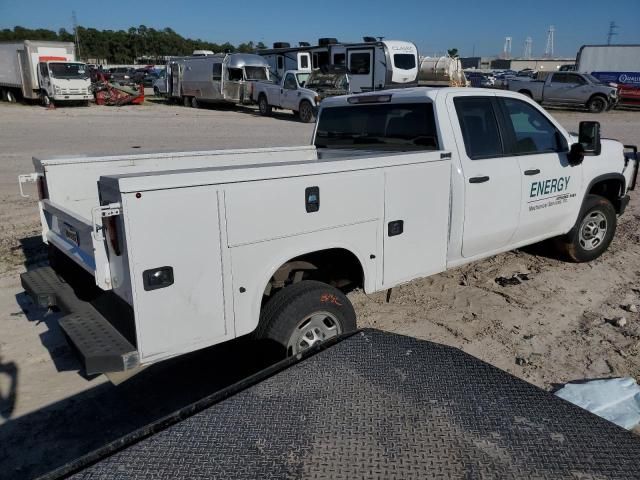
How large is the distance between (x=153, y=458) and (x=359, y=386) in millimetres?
669

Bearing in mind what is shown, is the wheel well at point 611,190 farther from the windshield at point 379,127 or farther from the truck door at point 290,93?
the truck door at point 290,93

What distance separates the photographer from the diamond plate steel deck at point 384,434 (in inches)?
55.9

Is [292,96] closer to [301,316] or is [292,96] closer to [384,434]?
[301,316]

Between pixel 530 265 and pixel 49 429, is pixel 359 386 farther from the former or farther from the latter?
pixel 530 265

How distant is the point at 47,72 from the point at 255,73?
34.7 ft

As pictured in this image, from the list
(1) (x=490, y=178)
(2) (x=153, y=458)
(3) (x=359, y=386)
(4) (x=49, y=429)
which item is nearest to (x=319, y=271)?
(1) (x=490, y=178)

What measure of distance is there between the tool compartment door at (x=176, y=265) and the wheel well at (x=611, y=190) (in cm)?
481

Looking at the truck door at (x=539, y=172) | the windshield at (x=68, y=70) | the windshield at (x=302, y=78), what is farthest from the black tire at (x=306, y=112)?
the truck door at (x=539, y=172)

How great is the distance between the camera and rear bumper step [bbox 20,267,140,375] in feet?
9.33

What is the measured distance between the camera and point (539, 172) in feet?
16.4

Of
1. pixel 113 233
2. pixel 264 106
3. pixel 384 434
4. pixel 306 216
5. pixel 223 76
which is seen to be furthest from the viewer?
pixel 223 76

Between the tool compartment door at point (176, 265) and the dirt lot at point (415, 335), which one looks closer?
the tool compartment door at point (176, 265)

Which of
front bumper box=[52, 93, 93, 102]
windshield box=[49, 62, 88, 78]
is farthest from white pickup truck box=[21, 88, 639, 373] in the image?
windshield box=[49, 62, 88, 78]

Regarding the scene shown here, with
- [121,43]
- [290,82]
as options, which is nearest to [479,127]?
[290,82]
